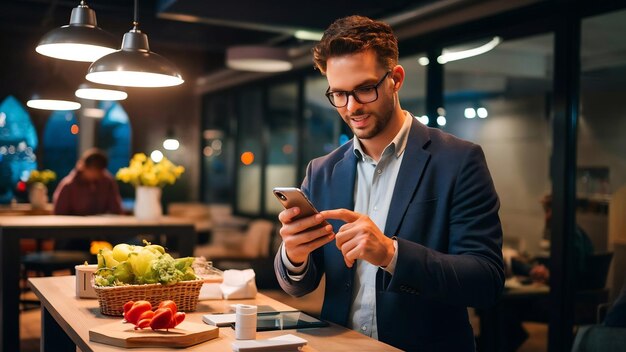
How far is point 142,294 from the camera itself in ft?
7.48

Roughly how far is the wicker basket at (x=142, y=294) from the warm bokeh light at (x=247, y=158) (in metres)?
7.30

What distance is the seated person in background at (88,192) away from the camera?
653 cm

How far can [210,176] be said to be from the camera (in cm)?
1083

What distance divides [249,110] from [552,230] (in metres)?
6.13

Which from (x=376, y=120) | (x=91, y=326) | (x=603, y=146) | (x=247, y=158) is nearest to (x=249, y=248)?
(x=247, y=158)

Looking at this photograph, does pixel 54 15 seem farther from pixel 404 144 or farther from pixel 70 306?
pixel 404 144

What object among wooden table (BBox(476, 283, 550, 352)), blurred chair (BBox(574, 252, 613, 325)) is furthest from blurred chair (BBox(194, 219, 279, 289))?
blurred chair (BBox(574, 252, 613, 325))

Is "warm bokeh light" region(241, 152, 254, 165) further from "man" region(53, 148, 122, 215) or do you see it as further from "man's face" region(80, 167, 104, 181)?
"man's face" region(80, 167, 104, 181)

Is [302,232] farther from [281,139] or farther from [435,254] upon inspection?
[281,139]

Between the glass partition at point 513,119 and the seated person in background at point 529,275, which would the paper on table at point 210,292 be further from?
the glass partition at point 513,119

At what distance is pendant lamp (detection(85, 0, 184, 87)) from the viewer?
104 inches

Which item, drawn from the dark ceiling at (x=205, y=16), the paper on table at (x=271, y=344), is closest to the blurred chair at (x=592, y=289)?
the dark ceiling at (x=205, y=16)

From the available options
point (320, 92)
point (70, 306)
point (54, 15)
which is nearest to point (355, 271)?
point (70, 306)

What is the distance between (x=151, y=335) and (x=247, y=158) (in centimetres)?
796
